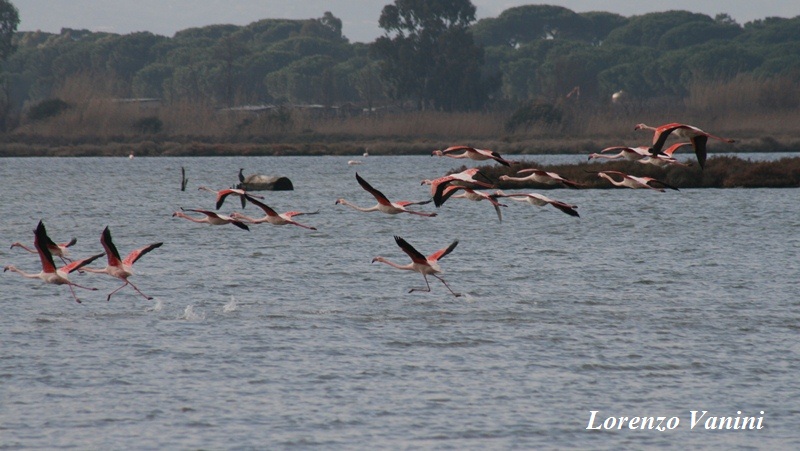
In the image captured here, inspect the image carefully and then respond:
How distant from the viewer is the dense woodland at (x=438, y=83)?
83.6 metres

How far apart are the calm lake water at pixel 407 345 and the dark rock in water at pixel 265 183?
14250mm

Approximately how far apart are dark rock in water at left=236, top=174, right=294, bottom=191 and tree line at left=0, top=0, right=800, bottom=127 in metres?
34.7

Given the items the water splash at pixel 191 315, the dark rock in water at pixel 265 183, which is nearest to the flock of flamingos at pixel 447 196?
the water splash at pixel 191 315

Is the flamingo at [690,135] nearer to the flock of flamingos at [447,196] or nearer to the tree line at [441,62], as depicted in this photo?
the flock of flamingos at [447,196]

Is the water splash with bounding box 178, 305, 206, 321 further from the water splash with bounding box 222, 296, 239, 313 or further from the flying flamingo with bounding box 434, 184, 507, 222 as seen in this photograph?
the flying flamingo with bounding box 434, 184, 507, 222

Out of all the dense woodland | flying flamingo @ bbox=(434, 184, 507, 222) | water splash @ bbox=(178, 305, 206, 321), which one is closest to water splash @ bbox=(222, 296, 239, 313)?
water splash @ bbox=(178, 305, 206, 321)

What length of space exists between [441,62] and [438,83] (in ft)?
8.02

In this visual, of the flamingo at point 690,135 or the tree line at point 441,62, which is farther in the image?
the tree line at point 441,62

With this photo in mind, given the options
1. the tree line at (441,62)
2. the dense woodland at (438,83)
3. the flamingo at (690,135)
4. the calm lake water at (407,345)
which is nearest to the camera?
the calm lake water at (407,345)

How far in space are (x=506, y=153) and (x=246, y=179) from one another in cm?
3449

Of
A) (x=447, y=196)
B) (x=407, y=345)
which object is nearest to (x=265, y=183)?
Answer: (x=407, y=345)

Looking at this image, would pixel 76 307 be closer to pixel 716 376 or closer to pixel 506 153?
pixel 716 376

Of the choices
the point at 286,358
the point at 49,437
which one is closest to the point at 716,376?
the point at 286,358

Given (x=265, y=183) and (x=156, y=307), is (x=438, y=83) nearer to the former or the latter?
(x=265, y=183)
